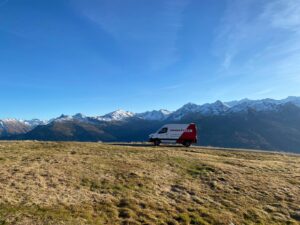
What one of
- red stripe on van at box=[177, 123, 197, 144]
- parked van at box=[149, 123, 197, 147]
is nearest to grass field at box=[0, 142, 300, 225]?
parked van at box=[149, 123, 197, 147]

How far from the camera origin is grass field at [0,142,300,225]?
67.6 feet

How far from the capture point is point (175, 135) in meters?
55.3

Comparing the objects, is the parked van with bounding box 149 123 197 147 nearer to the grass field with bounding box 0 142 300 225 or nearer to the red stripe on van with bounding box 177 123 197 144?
the red stripe on van with bounding box 177 123 197 144

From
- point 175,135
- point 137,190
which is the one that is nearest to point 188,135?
point 175,135

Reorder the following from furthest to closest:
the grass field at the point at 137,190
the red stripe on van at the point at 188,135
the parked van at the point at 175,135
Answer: the red stripe on van at the point at 188,135 < the parked van at the point at 175,135 < the grass field at the point at 137,190

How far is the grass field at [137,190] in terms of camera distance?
20.6m

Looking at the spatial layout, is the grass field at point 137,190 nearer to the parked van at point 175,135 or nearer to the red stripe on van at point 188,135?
the parked van at point 175,135

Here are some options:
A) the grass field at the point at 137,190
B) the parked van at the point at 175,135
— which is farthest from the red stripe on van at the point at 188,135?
the grass field at the point at 137,190

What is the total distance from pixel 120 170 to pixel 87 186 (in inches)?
218

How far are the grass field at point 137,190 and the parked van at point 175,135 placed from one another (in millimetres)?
16090

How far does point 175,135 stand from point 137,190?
30.2 meters

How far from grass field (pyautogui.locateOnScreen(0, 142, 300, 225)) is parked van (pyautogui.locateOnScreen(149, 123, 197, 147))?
16090mm

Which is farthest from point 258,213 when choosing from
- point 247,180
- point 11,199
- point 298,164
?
point 298,164

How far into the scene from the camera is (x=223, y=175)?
32.6m
